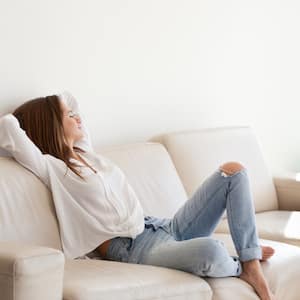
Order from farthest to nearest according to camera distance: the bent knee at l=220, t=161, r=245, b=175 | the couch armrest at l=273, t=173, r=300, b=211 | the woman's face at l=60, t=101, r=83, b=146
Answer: the couch armrest at l=273, t=173, r=300, b=211
the woman's face at l=60, t=101, r=83, b=146
the bent knee at l=220, t=161, r=245, b=175

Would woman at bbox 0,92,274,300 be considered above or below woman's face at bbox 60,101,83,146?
below

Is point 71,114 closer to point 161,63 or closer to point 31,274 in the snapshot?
point 161,63

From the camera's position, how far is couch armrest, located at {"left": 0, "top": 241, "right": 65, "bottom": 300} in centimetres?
229

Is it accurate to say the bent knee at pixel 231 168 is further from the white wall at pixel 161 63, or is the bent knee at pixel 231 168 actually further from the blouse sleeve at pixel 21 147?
the white wall at pixel 161 63

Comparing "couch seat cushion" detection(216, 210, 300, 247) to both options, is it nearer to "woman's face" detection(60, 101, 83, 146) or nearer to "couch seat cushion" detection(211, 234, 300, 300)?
"couch seat cushion" detection(211, 234, 300, 300)

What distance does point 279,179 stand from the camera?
4.10 meters

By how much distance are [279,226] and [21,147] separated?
4.08ft

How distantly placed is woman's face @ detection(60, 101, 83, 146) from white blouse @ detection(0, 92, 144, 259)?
0.14m

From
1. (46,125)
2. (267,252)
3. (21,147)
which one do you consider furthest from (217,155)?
(21,147)

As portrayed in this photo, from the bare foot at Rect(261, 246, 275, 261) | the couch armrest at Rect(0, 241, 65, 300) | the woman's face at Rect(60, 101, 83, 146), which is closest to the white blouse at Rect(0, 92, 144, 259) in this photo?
the woman's face at Rect(60, 101, 83, 146)

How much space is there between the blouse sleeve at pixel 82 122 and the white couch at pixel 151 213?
0.45 ft

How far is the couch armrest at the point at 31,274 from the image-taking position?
229 centimetres

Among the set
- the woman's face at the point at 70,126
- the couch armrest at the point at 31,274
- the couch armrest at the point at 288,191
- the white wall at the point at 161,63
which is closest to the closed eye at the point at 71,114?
the woman's face at the point at 70,126

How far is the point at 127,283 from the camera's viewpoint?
2553 millimetres
